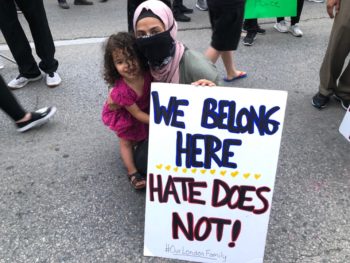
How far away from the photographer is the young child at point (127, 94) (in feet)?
5.68

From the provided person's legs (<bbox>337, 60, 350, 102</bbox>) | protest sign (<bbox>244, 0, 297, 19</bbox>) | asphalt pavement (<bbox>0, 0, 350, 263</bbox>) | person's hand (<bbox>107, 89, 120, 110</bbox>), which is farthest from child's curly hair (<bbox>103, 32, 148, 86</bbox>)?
protest sign (<bbox>244, 0, 297, 19</bbox>)

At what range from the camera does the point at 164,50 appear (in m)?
1.67

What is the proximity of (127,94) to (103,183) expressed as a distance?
0.61 metres

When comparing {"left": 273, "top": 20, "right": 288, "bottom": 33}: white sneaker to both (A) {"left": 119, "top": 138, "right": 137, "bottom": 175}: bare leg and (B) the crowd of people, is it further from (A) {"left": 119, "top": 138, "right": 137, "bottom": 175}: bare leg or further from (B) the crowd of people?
(A) {"left": 119, "top": 138, "right": 137, "bottom": 175}: bare leg

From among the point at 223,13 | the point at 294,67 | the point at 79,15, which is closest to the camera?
the point at 223,13

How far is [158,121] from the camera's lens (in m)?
1.46

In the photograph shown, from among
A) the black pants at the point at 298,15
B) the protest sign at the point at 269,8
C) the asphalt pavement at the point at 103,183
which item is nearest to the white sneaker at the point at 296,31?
the black pants at the point at 298,15

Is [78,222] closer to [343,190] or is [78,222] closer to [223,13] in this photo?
[343,190]

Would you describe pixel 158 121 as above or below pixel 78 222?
above

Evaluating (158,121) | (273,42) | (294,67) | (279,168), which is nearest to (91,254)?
(158,121)

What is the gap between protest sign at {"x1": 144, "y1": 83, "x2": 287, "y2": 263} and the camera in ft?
4.57

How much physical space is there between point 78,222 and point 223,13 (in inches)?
69.4

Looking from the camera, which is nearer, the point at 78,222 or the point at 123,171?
the point at 78,222

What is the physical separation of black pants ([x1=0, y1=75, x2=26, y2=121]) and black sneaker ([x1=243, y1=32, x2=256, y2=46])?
2450 millimetres
